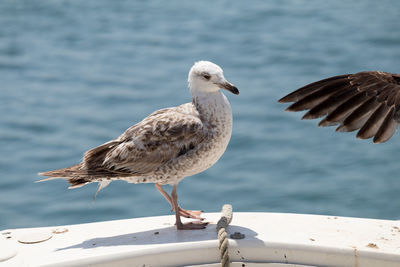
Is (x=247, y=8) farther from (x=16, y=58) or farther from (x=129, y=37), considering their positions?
(x=16, y=58)

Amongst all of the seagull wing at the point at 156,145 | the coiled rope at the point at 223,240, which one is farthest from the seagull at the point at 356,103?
the coiled rope at the point at 223,240

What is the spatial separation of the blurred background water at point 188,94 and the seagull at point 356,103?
3546 mm

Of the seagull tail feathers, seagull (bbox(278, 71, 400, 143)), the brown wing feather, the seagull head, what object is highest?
the seagull head

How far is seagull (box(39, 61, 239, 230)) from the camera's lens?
10.3 feet

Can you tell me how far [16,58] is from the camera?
9961 mm

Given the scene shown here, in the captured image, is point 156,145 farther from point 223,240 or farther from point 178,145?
point 223,240

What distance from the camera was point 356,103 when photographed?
3107 mm

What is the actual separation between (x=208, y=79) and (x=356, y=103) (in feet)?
2.23

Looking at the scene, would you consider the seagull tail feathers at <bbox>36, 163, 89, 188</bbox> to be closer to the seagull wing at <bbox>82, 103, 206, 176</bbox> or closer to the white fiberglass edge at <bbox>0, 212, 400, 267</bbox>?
the seagull wing at <bbox>82, 103, 206, 176</bbox>

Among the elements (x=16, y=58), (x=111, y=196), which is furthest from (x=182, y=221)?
(x=16, y=58)

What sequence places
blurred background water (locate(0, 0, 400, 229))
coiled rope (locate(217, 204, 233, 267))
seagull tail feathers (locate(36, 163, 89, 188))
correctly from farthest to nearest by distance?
blurred background water (locate(0, 0, 400, 229))
seagull tail feathers (locate(36, 163, 89, 188))
coiled rope (locate(217, 204, 233, 267))

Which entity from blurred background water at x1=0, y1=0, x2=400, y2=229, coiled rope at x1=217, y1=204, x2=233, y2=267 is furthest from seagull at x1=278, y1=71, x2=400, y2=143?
blurred background water at x1=0, y1=0, x2=400, y2=229

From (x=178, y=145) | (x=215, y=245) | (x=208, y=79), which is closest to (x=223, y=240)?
(x=215, y=245)

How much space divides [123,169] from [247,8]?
906cm
